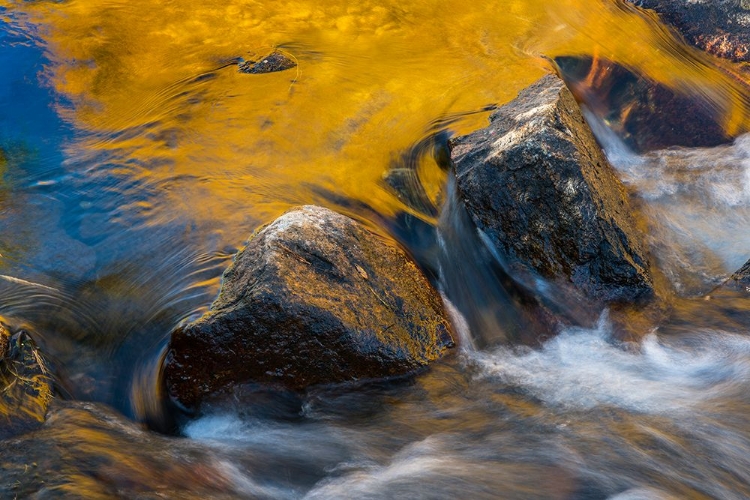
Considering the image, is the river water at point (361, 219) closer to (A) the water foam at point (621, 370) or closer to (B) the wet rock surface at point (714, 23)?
(A) the water foam at point (621, 370)

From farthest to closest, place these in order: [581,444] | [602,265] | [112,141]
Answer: [112,141]
[602,265]
[581,444]

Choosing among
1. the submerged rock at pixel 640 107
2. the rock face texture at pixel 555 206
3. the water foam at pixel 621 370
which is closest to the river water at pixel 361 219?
the water foam at pixel 621 370

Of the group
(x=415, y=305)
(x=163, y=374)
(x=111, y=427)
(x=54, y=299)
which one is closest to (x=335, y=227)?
(x=415, y=305)

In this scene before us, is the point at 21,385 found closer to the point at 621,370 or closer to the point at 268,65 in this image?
the point at 268,65

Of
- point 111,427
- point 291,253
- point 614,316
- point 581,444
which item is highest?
point 291,253

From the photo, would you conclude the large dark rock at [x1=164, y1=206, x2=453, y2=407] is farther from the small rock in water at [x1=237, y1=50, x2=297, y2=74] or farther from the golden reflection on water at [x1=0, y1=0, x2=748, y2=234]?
the small rock in water at [x1=237, y1=50, x2=297, y2=74]

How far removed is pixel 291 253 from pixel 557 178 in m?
1.97

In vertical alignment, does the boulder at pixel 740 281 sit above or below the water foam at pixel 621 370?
above

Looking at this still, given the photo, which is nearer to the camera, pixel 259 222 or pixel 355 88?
pixel 259 222

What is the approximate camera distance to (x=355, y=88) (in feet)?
19.1

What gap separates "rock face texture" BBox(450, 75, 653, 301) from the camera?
13.6 feet

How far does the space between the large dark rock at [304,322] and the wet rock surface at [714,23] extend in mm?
5000

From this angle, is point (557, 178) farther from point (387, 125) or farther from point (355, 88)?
point (355, 88)

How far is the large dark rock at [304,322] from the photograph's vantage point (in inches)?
141
